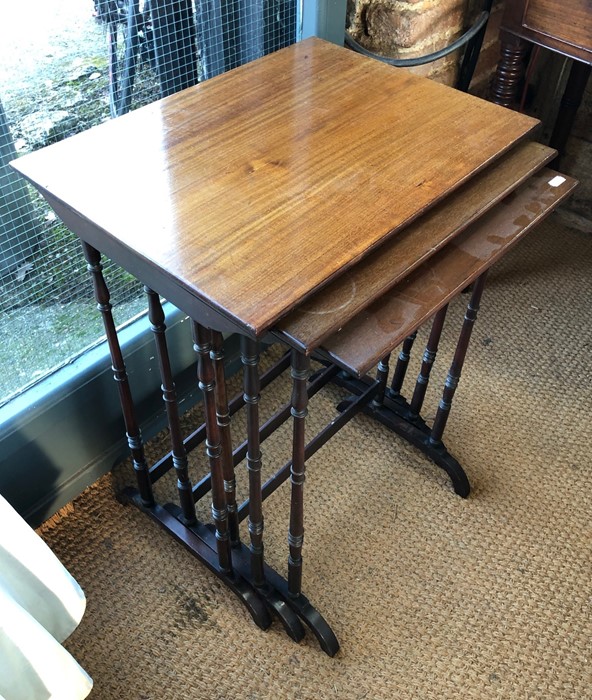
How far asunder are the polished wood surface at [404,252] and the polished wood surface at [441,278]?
0.03 m

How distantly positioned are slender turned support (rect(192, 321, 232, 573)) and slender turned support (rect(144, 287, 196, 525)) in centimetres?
11

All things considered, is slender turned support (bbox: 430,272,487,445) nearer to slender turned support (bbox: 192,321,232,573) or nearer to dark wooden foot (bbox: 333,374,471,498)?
dark wooden foot (bbox: 333,374,471,498)

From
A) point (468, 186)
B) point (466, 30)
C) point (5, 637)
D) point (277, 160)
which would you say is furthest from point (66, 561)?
point (466, 30)

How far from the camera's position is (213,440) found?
0.99 meters

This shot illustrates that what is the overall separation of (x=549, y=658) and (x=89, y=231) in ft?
3.10

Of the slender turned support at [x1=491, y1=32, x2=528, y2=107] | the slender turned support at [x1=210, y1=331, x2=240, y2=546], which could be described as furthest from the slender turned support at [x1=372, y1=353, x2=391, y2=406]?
the slender turned support at [x1=491, y1=32, x2=528, y2=107]

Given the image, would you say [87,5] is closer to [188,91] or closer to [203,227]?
[188,91]

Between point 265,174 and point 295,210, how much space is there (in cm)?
8

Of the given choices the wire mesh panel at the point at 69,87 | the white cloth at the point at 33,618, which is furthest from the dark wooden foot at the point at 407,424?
the white cloth at the point at 33,618

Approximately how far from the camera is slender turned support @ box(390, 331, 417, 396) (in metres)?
1.38

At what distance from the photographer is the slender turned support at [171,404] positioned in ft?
3.36

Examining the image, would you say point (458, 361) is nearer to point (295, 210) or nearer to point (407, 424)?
point (407, 424)

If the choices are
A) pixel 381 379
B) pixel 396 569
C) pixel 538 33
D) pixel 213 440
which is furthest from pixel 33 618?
pixel 538 33

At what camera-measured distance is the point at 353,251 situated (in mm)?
809
